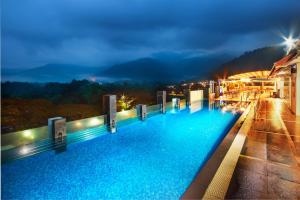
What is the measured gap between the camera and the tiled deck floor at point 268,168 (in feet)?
9.07

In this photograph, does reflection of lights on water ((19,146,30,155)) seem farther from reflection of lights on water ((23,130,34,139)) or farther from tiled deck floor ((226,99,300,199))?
tiled deck floor ((226,99,300,199))

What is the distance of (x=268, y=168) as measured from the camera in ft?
11.2

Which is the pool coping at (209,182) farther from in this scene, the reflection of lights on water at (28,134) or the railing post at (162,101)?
the railing post at (162,101)

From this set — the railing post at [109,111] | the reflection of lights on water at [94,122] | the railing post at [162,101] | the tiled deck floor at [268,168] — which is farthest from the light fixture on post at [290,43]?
the reflection of lights on water at [94,122]

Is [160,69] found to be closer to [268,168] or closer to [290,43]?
[290,43]

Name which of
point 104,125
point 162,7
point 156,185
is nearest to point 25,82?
point 104,125

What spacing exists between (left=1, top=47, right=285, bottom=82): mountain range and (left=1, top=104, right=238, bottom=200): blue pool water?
845 cm

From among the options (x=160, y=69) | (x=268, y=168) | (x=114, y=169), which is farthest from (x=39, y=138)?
(x=160, y=69)

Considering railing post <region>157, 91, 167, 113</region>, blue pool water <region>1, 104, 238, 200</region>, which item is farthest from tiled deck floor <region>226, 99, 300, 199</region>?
railing post <region>157, 91, 167, 113</region>

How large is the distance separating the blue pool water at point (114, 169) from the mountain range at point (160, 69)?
27.7 feet

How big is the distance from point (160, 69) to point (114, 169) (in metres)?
111

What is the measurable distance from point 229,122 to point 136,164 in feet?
21.7

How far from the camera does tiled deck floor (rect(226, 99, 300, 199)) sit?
2.76 metres

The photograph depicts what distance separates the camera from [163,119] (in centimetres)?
1103
